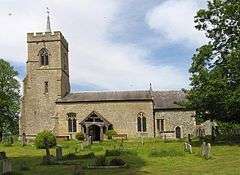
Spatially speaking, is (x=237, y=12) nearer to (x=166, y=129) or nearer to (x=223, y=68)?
(x=223, y=68)

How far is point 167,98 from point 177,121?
375 centimetres

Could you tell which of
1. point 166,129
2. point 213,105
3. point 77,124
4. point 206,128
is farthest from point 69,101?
point 213,105

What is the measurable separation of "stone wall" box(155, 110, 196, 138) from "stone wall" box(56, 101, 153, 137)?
66.6 inches

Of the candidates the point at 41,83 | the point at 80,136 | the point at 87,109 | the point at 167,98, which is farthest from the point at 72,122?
the point at 167,98

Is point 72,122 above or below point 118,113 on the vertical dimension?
below

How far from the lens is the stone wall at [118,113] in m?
63.1

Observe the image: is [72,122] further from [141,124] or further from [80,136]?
[141,124]

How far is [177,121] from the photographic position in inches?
2512

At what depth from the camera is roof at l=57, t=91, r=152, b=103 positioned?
63.7m

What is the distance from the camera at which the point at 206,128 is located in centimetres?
6875

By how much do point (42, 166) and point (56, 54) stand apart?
127 ft

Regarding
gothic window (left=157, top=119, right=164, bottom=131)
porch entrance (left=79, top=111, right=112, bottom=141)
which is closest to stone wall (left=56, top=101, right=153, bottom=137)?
porch entrance (left=79, top=111, right=112, bottom=141)

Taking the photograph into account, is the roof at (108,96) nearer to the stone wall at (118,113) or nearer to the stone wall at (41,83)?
the stone wall at (118,113)

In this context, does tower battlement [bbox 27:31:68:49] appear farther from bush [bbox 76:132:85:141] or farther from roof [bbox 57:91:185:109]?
bush [bbox 76:132:85:141]
